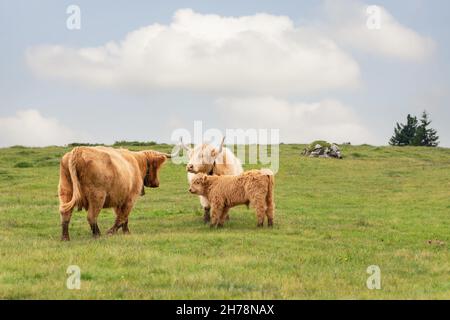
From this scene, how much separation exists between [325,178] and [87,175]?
76.7 ft

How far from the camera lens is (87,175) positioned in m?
12.8

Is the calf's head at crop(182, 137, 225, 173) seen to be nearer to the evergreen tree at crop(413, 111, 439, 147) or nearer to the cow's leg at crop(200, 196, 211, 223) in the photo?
the cow's leg at crop(200, 196, 211, 223)

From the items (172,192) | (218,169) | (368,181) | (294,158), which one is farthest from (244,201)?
(294,158)

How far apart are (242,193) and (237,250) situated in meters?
3.54

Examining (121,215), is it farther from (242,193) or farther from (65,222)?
(242,193)

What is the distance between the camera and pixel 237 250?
1219cm

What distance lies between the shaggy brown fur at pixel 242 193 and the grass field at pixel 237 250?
1.62 feet

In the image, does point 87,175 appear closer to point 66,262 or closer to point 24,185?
point 66,262

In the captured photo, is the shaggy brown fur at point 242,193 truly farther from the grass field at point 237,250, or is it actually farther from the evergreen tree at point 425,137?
the evergreen tree at point 425,137

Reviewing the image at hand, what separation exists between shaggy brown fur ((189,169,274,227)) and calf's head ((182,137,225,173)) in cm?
91

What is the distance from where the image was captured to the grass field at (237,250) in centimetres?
898

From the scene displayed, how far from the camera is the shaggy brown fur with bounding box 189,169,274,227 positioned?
15.4 meters

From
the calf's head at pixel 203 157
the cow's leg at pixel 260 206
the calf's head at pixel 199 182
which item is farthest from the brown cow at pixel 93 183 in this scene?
the cow's leg at pixel 260 206

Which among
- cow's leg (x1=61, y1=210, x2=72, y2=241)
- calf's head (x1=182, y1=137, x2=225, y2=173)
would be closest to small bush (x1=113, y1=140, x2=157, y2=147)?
calf's head (x1=182, y1=137, x2=225, y2=173)
